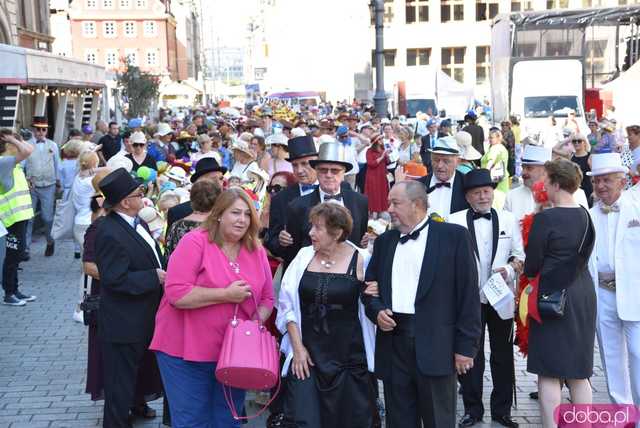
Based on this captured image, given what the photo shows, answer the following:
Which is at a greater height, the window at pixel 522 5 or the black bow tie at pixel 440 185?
the window at pixel 522 5

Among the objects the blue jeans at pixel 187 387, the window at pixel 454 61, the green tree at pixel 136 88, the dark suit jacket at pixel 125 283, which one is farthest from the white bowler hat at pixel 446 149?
the window at pixel 454 61

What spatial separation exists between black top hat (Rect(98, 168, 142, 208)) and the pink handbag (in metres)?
1.06

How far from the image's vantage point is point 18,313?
9.27 m

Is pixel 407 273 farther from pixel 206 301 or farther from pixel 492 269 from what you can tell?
pixel 492 269

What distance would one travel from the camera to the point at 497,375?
19.2 ft

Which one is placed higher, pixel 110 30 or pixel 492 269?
pixel 110 30

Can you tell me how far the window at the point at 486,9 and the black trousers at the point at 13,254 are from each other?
54.9m

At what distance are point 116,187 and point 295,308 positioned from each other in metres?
1.31

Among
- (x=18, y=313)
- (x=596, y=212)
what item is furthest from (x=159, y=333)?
(x=18, y=313)

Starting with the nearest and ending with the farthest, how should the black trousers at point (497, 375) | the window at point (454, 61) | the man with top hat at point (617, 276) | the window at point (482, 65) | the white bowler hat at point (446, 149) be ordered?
the man with top hat at point (617, 276), the black trousers at point (497, 375), the white bowler hat at point (446, 149), the window at point (482, 65), the window at point (454, 61)

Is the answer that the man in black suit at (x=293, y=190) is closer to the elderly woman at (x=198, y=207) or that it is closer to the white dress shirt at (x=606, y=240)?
the elderly woman at (x=198, y=207)

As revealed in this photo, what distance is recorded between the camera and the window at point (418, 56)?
202 feet

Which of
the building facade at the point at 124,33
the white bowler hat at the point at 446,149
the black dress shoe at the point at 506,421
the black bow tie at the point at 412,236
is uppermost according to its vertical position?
the building facade at the point at 124,33

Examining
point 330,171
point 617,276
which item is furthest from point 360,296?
point 617,276
